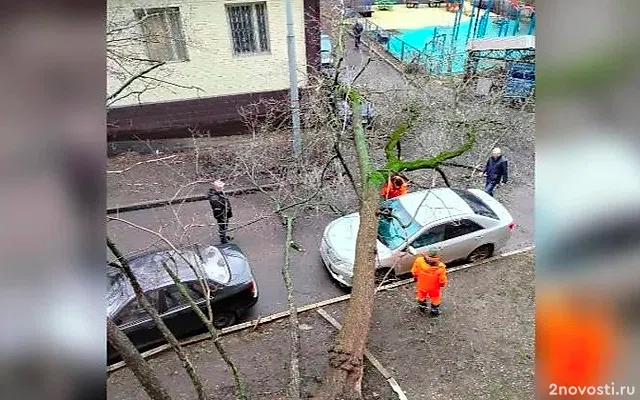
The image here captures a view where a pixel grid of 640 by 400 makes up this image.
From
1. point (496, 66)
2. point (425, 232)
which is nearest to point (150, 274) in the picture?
point (425, 232)

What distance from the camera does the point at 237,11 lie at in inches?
428

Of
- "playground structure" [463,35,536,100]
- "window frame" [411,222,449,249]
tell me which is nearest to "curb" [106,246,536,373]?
"window frame" [411,222,449,249]

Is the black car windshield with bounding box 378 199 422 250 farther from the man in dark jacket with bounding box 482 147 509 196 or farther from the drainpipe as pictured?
the drainpipe

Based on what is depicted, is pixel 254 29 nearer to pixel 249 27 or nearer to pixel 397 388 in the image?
pixel 249 27

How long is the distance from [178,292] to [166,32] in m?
6.16

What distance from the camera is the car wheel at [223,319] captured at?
6754 mm

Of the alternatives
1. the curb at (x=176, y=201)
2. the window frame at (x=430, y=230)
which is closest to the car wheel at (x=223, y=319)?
the window frame at (x=430, y=230)

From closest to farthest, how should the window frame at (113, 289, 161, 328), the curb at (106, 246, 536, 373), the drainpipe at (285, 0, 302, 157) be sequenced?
the window frame at (113, 289, 161, 328) < the curb at (106, 246, 536, 373) < the drainpipe at (285, 0, 302, 157)

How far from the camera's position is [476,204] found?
792 cm

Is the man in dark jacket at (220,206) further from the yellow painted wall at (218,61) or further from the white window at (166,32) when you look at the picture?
the white window at (166,32)
